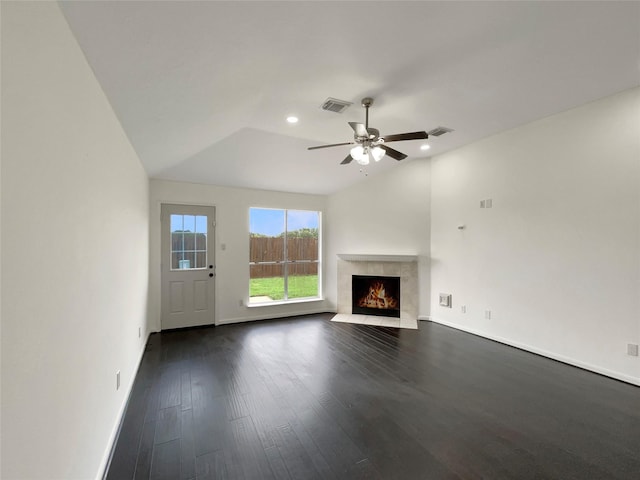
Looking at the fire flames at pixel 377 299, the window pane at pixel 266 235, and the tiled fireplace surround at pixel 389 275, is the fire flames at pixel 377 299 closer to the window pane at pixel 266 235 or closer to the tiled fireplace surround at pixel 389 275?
the tiled fireplace surround at pixel 389 275

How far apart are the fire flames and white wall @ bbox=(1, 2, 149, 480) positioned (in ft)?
14.8

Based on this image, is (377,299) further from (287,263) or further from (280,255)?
(280,255)

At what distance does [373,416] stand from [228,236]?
3.87 metres

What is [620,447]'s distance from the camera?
2098mm

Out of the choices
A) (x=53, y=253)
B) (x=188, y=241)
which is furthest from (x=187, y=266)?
(x=53, y=253)

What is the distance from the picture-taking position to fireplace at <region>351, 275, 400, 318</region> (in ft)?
18.7

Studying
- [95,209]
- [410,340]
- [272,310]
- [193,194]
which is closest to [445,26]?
[95,209]

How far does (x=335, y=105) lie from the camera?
3.13 metres

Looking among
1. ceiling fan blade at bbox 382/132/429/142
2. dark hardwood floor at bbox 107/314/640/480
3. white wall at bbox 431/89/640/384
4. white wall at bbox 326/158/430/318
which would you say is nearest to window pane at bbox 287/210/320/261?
white wall at bbox 326/158/430/318

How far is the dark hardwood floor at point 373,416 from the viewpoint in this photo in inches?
75.5

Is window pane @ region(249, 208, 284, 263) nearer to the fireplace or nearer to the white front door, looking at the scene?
the white front door

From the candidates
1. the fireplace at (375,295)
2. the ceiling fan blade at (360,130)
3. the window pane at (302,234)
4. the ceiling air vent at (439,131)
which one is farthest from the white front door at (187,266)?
the ceiling air vent at (439,131)

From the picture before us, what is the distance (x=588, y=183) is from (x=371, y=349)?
10.7 ft

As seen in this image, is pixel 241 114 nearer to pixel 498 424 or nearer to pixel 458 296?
pixel 498 424
